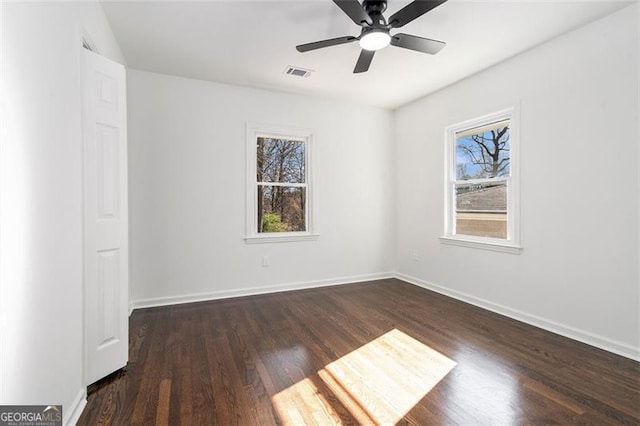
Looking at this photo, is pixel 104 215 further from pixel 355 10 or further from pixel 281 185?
pixel 281 185

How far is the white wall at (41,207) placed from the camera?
1102 mm

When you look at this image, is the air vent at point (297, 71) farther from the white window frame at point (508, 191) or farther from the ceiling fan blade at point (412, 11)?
the white window frame at point (508, 191)

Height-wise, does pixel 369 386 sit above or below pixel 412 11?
below

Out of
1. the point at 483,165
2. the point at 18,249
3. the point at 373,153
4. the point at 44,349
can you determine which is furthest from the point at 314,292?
the point at 18,249

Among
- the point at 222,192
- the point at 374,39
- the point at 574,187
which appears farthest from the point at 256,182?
the point at 574,187

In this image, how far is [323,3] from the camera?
229 cm

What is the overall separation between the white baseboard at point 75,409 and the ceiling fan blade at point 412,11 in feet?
9.75

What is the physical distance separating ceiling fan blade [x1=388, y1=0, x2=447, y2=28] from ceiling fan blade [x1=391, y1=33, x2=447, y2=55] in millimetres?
145

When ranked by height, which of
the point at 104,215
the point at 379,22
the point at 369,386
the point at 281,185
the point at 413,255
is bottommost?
the point at 369,386

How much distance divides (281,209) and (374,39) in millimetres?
2540

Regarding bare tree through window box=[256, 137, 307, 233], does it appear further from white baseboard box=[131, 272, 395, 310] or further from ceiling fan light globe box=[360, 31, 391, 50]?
ceiling fan light globe box=[360, 31, 391, 50]

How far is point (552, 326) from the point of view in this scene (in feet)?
9.16

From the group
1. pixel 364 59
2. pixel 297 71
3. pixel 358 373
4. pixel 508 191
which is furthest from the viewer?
pixel 297 71

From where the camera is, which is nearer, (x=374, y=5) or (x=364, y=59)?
(x=374, y=5)
